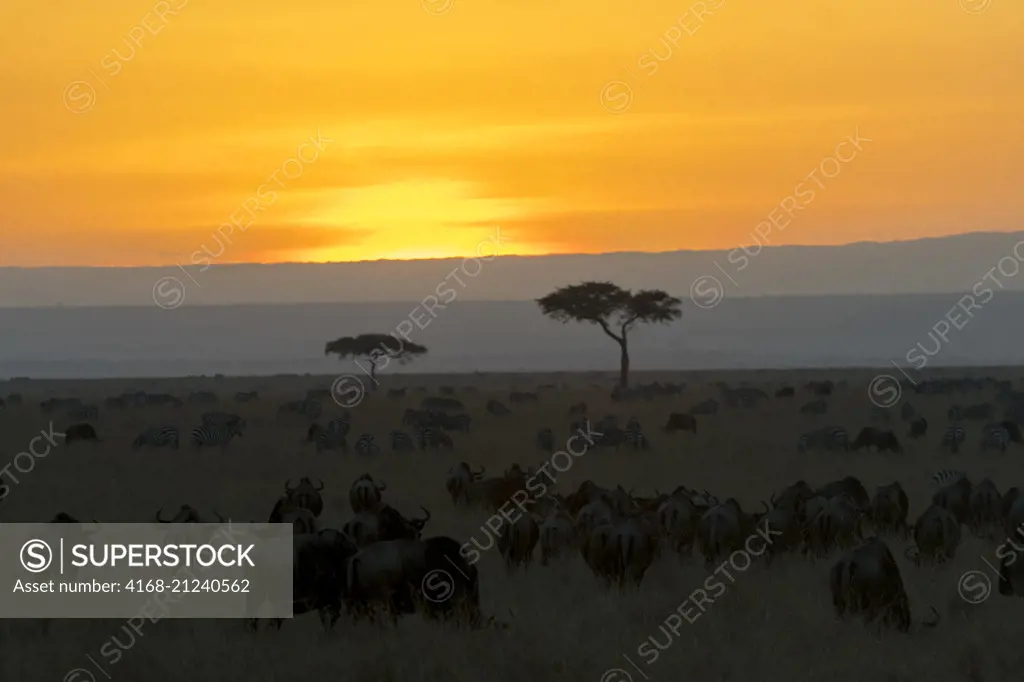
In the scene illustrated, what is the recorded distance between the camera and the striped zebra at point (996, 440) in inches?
1102

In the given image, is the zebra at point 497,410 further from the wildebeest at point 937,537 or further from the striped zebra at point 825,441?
the wildebeest at point 937,537

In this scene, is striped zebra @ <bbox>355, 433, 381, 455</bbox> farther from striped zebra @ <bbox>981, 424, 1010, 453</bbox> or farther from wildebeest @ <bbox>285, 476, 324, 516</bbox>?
striped zebra @ <bbox>981, 424, 1010, 453</bbox>

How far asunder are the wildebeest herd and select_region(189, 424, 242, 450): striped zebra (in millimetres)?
1494

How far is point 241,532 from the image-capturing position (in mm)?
13352

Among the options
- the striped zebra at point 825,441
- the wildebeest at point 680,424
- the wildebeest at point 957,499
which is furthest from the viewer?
the wildebeest at point 680,424

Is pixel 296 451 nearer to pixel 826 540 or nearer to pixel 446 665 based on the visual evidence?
pixel 826 540

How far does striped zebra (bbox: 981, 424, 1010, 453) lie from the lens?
2800 centimetres

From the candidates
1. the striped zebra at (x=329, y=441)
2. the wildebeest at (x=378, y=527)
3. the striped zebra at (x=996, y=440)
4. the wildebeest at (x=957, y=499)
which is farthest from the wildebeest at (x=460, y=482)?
the striped zebra at (x=996, y=440)

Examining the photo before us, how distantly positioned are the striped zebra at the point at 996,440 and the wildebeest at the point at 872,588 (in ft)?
55.7

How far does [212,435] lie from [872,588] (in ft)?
73.7

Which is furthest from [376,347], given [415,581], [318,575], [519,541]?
[415,581]

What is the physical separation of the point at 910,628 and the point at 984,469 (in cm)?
1414

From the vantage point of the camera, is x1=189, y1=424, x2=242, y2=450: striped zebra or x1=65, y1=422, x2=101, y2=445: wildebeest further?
x1=65, y1=422, x2=101, y2=445: wildebeest

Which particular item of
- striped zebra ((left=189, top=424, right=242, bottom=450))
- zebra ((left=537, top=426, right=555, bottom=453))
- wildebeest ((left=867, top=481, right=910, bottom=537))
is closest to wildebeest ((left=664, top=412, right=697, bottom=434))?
zebra ((left=537, top=426, right=555, bottom=453))
